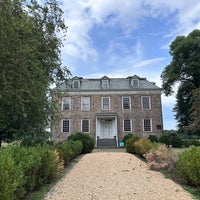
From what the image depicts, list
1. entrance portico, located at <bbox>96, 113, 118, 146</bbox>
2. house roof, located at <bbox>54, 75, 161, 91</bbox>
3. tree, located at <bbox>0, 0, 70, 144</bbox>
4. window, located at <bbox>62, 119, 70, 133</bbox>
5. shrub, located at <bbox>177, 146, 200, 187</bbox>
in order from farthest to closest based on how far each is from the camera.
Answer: house roof, located at <bbox>54, 75, 161, 91</bbox> → window, located at <bbox>62, 119, 70, 133</bbox> → entrance portico, located at <bbox>96, 113, 118, 146</bbox> → tree, located at <bbox>0, 0, 70, 144</bbox> → shrub, located at <bbox>177, 146, 200, 187</bbox>

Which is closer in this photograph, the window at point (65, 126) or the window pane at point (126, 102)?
the window at point (65, 126)

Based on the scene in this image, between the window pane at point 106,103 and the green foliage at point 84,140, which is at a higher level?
the window pane at point 106,103

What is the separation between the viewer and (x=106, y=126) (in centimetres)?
2914

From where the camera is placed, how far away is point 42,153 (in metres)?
6.52

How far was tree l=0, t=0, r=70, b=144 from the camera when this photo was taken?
6332mm

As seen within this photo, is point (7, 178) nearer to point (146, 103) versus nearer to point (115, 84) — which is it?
point (146, 103)

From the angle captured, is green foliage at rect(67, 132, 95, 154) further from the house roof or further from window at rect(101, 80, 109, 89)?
window at rect(101, 80, 109, 89)

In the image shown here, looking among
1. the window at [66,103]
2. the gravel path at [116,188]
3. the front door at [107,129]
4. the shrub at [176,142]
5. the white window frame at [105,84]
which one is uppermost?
the white window frame at [105,84]

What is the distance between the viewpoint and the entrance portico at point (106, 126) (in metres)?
28.3

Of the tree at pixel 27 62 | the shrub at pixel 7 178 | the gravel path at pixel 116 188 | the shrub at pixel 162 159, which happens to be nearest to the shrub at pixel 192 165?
the gravel path at pixel 116 188

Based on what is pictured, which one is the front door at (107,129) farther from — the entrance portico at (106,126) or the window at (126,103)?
the window at (126,103)

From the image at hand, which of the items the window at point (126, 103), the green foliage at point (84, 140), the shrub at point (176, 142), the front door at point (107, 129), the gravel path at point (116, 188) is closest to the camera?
the gravel path at point (116, 188)

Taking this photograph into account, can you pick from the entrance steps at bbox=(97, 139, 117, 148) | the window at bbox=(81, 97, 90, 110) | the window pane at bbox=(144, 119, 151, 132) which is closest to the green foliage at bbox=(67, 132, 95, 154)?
the entrance steps at bbox=(97, 139, 117, 148)

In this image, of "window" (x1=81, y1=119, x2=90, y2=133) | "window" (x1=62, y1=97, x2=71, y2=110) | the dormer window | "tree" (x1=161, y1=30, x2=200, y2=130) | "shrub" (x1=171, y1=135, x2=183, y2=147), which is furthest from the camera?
the dormer window
